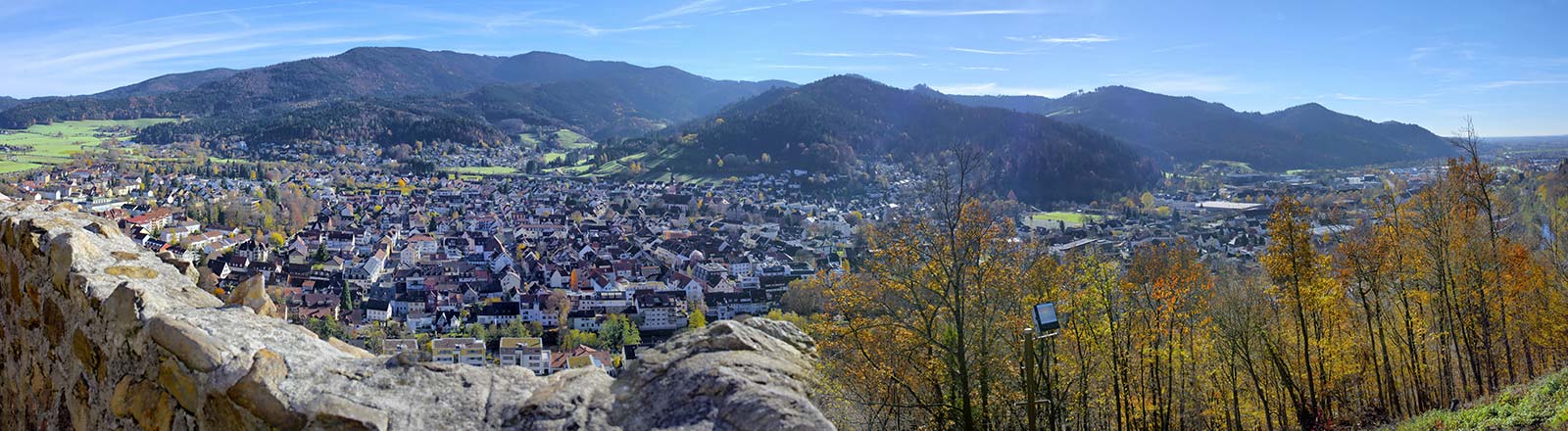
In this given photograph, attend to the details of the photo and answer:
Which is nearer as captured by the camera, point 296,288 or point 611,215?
point 296,288

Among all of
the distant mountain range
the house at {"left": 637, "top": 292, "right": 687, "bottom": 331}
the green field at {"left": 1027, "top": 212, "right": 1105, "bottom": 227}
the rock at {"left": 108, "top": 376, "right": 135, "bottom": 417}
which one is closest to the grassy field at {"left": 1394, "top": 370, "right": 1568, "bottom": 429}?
the rock at {"left": 108, "top": 376, "right": 135, "bottom": 417}

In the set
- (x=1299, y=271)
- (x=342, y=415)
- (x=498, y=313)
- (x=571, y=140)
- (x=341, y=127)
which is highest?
(x=341, y=127)

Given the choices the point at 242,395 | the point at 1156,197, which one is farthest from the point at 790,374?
the point at 1156,197

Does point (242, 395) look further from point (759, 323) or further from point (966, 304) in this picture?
point (966, 304)

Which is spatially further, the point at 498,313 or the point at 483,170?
the point at 483,170

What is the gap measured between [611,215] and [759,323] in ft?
281

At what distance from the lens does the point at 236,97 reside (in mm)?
194375

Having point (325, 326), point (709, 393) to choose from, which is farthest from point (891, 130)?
point (709, 393)

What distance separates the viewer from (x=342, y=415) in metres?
3.43

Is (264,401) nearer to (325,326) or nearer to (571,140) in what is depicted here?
(325,326)

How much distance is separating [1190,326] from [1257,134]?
176m

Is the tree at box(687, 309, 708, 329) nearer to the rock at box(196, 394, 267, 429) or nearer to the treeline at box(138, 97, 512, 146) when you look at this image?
the rock at box(196, 394, 267, 429)

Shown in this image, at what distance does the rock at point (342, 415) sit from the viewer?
340 centimetres

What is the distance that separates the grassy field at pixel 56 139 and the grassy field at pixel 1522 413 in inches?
4737
